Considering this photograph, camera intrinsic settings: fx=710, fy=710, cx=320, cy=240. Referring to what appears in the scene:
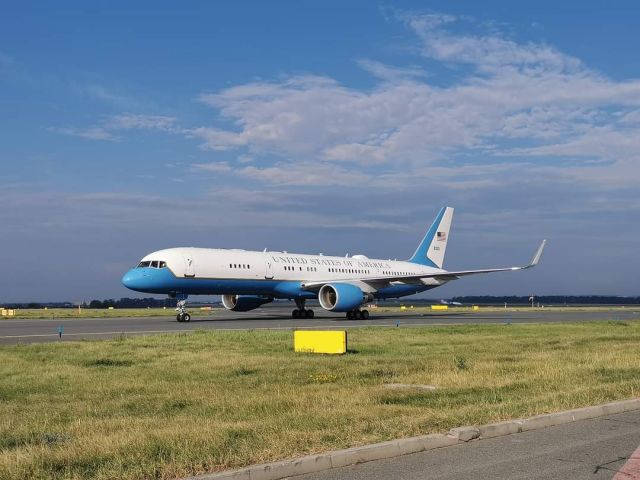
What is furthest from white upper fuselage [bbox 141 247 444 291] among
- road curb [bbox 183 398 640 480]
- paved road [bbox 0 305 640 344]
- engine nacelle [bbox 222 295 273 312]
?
road curb [bbox 183 398 640 480]

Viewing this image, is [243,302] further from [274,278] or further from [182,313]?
[182,313]

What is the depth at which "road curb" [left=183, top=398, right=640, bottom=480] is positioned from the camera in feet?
23.0

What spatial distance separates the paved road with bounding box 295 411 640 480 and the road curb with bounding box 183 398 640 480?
10 centimetres

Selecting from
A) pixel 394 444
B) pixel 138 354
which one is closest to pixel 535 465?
pixel 394 444

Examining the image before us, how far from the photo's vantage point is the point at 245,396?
468 inches

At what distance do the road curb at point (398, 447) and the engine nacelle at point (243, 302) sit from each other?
125 feet

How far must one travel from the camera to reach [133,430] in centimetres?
904

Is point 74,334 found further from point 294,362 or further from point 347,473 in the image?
point 347,473

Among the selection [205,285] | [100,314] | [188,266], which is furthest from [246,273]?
[100,314]

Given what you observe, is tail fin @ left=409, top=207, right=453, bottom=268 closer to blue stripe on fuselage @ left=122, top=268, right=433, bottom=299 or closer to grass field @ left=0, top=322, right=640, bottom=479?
blue stripe on fuselage @ left=122, top=268, right=433, bottom=299

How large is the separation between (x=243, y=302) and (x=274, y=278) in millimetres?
5109

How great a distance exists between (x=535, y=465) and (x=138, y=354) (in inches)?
537

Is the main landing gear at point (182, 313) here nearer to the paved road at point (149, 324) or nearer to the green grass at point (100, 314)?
the paved road at point (149, 324)

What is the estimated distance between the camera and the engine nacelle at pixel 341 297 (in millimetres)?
42938
